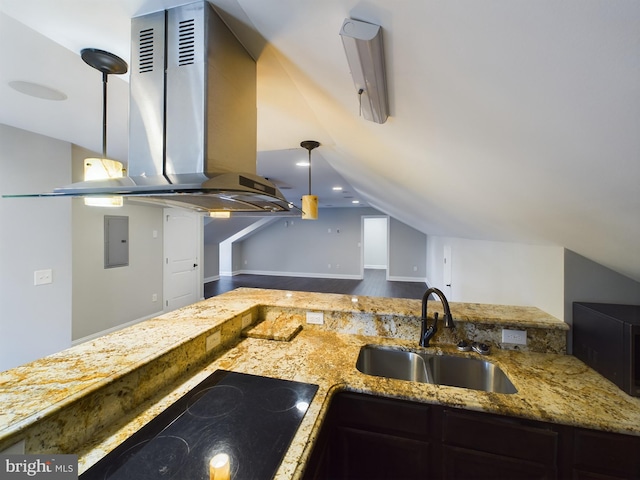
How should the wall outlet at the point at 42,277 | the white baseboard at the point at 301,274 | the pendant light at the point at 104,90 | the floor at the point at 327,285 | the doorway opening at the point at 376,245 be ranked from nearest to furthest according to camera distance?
the pendant light at the point at 104,90 < the wall outlet at the point at 42,277 < the floor at the point at 327,285 < the white baseboard at the point at 301,274 < the doorway opening at the point at 376,245

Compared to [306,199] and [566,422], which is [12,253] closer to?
[306,199]

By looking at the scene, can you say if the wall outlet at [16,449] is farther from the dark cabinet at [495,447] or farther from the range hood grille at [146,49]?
the dark cabinet at [495,447]

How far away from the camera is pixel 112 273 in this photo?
135 inches

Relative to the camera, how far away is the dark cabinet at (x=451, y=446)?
2.92 ft

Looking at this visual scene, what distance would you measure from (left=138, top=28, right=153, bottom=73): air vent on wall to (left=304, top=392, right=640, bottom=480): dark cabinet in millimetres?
1497

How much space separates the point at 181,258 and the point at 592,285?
518cm

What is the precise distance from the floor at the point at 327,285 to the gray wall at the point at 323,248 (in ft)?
1.54

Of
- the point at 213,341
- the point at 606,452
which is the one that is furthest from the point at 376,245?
the point at 606,452

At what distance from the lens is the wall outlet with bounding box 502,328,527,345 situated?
144cm

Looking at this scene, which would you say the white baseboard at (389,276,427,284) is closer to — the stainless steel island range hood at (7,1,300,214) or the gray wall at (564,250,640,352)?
the gray wall at (564,250,640,352)

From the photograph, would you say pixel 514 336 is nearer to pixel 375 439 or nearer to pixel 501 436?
pixel 501 436

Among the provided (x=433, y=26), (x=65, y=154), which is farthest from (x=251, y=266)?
(x=433, y=26)

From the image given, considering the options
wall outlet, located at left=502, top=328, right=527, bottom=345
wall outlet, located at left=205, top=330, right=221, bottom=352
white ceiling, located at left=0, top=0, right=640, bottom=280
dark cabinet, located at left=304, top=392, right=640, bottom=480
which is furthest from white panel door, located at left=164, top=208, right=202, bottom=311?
wall outlet, located at left=502, top=328, right=527, bottom=345

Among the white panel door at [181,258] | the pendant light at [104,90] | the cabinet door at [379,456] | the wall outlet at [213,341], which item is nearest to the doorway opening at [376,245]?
the white panel door at [181,258]
